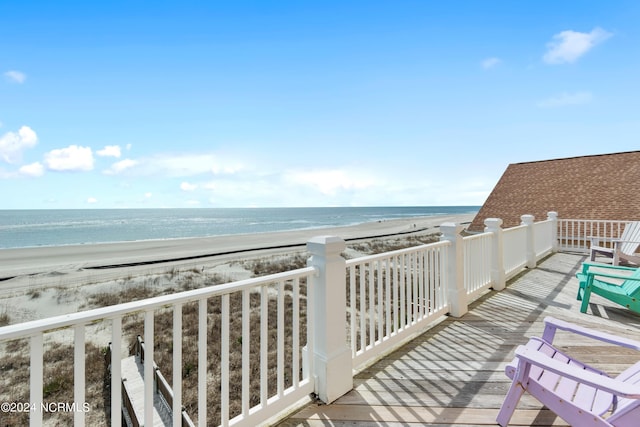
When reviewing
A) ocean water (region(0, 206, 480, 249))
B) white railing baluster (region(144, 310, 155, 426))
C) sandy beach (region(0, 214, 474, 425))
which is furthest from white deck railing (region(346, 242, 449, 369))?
ocean water (region(0, 206, 480, 249))

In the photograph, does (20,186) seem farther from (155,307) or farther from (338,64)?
(155,307)

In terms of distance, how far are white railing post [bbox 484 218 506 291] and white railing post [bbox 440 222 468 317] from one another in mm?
1367

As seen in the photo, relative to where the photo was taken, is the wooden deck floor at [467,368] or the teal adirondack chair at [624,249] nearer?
the wooden deck floor at [467,368]

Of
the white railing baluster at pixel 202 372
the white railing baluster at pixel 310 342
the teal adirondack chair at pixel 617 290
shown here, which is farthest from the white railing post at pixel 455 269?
the white railing baluster at pixel 202 372

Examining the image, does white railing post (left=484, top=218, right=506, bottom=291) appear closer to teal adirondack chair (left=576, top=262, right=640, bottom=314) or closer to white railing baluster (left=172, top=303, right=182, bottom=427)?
teal adirondack chair (left=576, top=262, right=640, bottom=314)

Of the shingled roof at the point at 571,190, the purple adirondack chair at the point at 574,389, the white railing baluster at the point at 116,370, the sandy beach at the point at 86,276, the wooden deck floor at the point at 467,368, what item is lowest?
the sandy beach at the point at 86,276

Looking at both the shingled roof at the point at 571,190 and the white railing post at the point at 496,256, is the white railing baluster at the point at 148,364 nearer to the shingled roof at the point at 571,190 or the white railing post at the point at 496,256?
the white railing post at the point at 496,256

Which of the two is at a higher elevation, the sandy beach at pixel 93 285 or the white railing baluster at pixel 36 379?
the white railing baluster at pixel 36 379

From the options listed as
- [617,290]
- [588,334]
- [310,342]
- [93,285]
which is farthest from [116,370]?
[93,285]

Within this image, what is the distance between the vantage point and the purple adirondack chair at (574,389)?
1.40 metres

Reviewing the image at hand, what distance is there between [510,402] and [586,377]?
1.99 ft

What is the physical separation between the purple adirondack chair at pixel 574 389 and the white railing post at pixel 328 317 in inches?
43.4

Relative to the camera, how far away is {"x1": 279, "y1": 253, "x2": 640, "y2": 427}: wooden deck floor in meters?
1.97

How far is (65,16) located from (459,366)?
1048 centimetres
